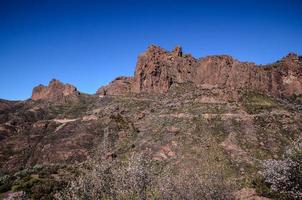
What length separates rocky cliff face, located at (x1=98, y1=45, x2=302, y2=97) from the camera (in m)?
146

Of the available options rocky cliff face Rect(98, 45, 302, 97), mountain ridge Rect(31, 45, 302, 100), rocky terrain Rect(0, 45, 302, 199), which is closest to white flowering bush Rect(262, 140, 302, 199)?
rocky terrain Rect(0, 45, 302, 199)

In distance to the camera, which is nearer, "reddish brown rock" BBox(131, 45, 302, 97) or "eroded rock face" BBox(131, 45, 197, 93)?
"reddish brown rock" BBox(131, 45, 302, 97)

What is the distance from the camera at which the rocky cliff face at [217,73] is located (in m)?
146

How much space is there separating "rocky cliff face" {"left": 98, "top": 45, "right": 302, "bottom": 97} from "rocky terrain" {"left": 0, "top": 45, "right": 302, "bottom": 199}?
1.46 ft

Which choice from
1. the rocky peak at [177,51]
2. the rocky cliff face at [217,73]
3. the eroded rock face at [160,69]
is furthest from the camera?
the rocky peak at [177,51]

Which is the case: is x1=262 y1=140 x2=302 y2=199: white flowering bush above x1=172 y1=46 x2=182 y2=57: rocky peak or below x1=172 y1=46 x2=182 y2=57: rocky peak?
below

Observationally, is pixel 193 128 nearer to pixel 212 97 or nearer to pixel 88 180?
pixel 212 97

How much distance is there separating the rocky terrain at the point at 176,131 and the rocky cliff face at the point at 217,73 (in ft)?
1.46

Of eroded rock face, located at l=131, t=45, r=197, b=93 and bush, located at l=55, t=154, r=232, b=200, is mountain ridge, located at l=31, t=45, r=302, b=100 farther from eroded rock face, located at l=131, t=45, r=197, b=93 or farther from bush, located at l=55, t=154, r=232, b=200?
bush, located at l=55, t=154, r=232, b=200

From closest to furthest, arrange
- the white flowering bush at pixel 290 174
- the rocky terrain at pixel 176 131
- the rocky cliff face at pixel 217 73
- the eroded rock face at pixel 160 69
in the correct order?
the white flowering bush at pixel 290 174, the rocky terrain at pixel 176 131, the rocky cliff face at pixel 217 73, the eroded rock face at pixel 160 69

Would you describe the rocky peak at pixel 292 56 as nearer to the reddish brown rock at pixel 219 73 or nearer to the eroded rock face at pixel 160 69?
the reddish brown rock at pixel 219 73

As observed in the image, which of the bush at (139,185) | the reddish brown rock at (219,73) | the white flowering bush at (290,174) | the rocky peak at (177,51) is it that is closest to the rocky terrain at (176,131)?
the rocky peak at (177,51)

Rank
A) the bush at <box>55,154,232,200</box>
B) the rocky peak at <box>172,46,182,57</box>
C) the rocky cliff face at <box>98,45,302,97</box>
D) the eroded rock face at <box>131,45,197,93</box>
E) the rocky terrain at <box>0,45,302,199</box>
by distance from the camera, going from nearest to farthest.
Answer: the bush at <box>55,154,232,200</box>, the rocky terrain at <box>0,45,302,199</box>, the rocky cliff face at <box>98,45,302,97</box>, the eroded rock face at <box>131,45,197,93</box>, the rocky peak at <box>172,46,182,57</box>

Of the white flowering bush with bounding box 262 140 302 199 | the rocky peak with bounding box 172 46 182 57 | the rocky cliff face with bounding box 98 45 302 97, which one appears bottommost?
the white flowering bush with bounding box 262 140 302 199
